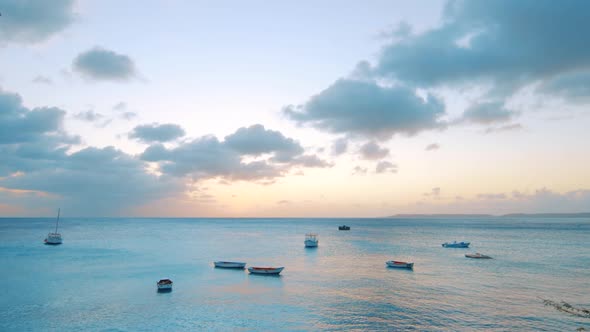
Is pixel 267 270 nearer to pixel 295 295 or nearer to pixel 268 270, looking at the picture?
pixel 268 270

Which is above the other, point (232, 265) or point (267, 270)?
point (267, 270)

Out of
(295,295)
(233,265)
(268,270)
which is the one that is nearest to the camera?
(295,295)

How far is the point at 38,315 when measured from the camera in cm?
3991

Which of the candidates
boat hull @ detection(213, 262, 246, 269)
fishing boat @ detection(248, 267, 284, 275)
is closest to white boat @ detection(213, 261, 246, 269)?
boat hull @ detection(213, 262, 246, 269)

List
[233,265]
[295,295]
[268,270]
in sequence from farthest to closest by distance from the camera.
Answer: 1. [233,265]
2. [268,270]
3. [295,295]

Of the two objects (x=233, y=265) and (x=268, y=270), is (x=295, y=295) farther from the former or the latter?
(x=233, y=265)

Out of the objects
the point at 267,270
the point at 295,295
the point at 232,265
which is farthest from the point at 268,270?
the point at 295,295

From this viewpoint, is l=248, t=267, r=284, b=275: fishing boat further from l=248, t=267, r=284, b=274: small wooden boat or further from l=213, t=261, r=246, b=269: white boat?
l=213, t=261, r=246, b=269: white boat

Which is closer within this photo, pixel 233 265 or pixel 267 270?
pixel 267 270

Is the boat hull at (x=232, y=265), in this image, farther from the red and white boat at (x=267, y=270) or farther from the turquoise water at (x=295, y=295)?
the red and white boat at (x=267, y=270)

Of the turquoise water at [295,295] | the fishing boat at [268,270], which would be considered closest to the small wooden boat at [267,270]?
the fishing boat at [268,270]

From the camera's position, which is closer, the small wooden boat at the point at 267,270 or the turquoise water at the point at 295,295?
the turquoise water at the point at 295,295

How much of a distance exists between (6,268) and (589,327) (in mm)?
94090

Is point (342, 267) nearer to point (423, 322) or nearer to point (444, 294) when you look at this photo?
point (444, 294)
